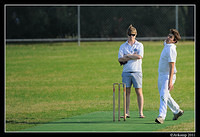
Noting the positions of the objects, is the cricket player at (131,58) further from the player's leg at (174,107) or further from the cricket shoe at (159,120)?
the cricket shoe at (159,120)

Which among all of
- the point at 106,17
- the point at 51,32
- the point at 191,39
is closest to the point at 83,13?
the point at 106,17

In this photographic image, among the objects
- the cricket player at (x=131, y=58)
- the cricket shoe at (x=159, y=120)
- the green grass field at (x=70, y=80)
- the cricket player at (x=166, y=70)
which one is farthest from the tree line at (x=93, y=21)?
the cricket shoe at (x=159, y=120)

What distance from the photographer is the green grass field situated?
42.3ft

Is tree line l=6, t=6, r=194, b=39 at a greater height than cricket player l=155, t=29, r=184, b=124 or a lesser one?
greater

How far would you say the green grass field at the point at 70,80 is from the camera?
42.3 ft

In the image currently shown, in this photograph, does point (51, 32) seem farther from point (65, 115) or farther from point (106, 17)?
point (65, 115)

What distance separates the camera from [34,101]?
14.5 m

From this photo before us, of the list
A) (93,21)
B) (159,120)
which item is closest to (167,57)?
(159,120)

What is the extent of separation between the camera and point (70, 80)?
18.8m

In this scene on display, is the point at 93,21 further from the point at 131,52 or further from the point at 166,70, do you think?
the point at 166,70

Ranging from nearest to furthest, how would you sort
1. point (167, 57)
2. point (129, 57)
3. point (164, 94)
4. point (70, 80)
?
point (167, 57) < point (164, 94) < point (129, 57) < point (70, 80)

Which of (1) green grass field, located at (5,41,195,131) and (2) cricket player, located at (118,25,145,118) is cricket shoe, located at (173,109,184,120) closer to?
(1) green grass field, located at (5,41,195,131)

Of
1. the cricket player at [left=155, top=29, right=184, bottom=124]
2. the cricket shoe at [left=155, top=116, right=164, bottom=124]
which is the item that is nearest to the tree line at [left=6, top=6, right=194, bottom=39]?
the cricket player at [left=155, top=29, right=184, bottom=124]

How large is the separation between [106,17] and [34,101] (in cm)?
1939
